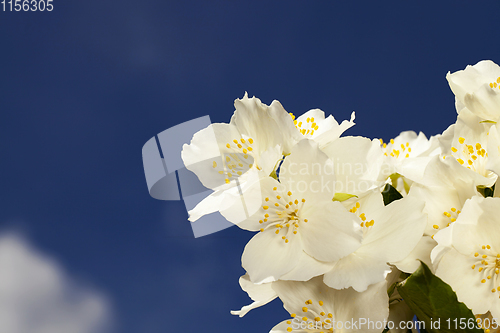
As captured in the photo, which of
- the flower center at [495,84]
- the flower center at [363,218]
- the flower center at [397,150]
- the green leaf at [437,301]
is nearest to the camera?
the green leaf at [437,301]

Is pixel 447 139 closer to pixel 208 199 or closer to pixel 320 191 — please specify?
pixel 320 191

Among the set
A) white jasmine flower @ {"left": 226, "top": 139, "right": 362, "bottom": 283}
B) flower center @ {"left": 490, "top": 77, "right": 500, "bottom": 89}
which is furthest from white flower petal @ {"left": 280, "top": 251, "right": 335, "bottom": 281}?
flower center @ {"left": 490, "top": 77, "right": 500, "bottom": 89}

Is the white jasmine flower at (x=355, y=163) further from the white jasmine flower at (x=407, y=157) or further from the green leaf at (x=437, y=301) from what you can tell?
the green leaf at (x=437, y=301)

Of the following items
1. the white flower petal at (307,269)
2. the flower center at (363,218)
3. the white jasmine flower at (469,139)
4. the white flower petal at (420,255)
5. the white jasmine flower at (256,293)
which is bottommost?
the white jasmine flower at (256,293)

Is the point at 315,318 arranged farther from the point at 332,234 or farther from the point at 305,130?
the point at 305,130

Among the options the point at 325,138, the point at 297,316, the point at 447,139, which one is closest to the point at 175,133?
the point at 325,138

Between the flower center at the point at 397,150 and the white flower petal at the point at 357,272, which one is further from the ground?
the flower center at the point at 397,150

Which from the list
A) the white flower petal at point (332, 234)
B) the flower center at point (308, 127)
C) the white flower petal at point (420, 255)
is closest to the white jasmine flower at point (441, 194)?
the white flower petal at point (420, 255)
